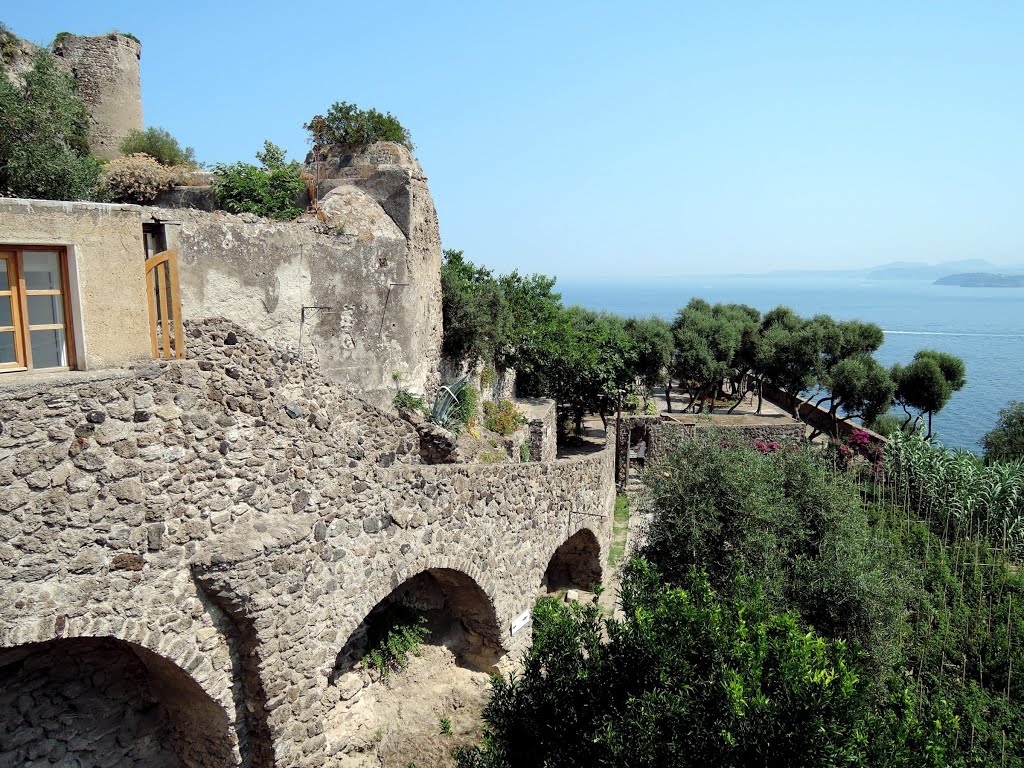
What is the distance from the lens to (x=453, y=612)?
1246 centimetres

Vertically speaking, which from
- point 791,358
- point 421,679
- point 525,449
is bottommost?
point 421,679

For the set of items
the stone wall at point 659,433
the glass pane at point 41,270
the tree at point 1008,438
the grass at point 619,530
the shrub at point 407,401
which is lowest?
the grass at point 619,530

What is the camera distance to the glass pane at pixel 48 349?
6.80 meters

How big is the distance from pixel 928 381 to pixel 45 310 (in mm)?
37693

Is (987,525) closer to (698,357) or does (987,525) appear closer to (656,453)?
(656,453)

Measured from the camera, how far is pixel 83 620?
6.70m

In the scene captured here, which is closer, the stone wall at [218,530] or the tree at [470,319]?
the stone wall at [218,530]

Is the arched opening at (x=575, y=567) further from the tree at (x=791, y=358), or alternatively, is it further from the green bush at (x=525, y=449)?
the tree at (x=791, y=358)

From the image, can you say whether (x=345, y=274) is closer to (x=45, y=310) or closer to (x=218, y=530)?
(x=218, y=530)

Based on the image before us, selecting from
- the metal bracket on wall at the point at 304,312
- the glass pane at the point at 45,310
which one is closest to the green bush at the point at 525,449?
the metal bracket on wall at the point at 304,312

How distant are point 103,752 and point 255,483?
3.41 meters

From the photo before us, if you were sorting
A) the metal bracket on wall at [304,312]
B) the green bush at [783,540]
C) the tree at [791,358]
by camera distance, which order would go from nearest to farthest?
the green bush at [783,540], the metal bracket on wall at [304,312], the tree at [791,358]

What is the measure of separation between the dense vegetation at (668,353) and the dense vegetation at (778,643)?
815cm

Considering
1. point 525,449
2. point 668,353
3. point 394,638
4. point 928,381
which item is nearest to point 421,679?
point 394,638
